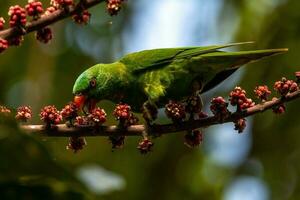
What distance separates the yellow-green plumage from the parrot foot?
0.60ft

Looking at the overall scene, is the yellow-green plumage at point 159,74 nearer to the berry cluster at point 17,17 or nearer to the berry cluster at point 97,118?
the berry cluster at point 97,118

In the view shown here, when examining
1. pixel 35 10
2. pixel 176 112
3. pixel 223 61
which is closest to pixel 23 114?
pixel 35 10

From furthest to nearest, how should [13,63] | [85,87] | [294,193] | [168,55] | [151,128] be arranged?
1. [13,63]
2. [294,193]
3. [168,55]
4. [85,87]
5. [151,128]

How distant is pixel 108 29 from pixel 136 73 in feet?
15.0

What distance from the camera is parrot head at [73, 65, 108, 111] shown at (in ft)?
14.3

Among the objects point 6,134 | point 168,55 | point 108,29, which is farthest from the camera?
point 108,29

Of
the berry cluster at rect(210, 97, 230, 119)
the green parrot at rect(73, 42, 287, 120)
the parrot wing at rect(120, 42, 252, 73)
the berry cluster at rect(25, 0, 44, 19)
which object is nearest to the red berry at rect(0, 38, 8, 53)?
the berry cluster at rect(25, 0, 44, 19)

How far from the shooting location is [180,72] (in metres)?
4.61

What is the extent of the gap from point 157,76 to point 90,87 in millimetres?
609

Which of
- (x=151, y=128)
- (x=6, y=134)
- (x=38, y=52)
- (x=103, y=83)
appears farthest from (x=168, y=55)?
(x=38, y=52)

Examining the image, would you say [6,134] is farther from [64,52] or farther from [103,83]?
[64,52]

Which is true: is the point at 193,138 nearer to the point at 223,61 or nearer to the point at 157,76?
the point at 223,61

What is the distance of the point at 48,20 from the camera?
9.34 ft

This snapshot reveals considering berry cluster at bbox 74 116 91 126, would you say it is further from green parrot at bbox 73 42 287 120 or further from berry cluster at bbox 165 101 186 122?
green parrot at bbox 73 42 287 120
